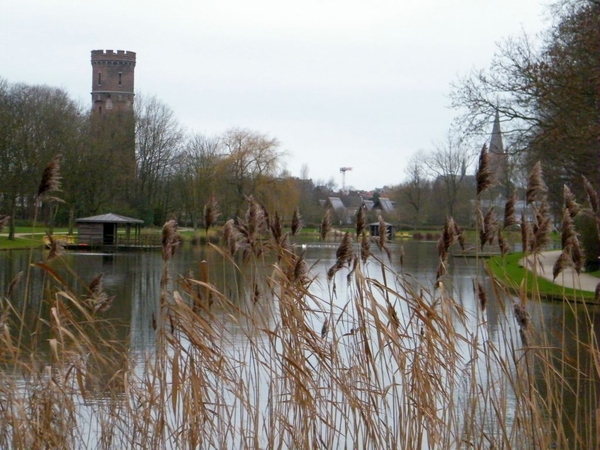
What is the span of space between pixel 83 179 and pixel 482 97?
87.6 ft

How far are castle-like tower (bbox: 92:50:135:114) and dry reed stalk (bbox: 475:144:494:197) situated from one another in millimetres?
88591

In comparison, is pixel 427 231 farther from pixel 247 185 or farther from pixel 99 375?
pixel 99 375

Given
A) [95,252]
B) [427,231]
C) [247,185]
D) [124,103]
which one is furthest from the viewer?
[124,103]

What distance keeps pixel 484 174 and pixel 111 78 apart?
295ft

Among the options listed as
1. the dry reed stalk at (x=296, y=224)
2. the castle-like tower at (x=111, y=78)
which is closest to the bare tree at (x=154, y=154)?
the castle-like tower at (x=111, y=78)

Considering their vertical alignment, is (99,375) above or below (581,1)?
below

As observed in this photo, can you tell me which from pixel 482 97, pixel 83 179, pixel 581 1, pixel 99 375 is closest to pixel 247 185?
pixel 83 179

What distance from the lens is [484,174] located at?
4.49 m

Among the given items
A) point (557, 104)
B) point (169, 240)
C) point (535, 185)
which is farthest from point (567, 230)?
point (557, 104)

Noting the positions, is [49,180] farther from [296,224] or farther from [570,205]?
[570,205]

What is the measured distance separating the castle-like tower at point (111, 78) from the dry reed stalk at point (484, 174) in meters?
88.6

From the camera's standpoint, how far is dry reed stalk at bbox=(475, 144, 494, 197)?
14.7 ft

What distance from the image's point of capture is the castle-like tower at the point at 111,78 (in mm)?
91125

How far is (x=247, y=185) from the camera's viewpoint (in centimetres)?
5916
